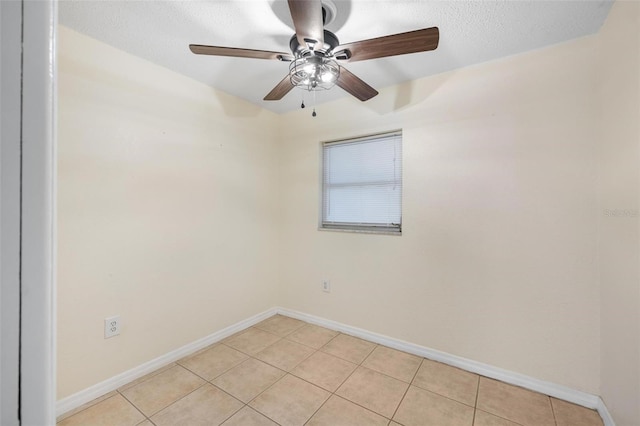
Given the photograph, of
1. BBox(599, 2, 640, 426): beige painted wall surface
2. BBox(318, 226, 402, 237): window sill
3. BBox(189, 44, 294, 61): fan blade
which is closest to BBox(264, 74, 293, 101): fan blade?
BBox(189, 44, 294, 61): fan blade

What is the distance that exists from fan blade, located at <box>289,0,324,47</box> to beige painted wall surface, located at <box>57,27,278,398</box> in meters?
1.39

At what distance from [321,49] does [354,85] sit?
39cm

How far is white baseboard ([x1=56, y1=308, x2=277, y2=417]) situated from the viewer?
1.61 metres

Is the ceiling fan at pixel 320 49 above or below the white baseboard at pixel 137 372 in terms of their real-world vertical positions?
above

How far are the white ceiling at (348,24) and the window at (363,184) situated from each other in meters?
0.74

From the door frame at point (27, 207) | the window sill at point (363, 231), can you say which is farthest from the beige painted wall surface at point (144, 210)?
the door frame at point (27, 207)

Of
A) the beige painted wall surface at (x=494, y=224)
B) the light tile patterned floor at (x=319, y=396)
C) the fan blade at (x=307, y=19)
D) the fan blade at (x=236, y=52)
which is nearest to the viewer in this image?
the fan blade at (x=307, y=19)

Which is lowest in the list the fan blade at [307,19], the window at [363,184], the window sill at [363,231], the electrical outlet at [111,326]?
the electrical outlet at [111,326]

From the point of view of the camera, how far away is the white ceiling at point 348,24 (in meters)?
1.45

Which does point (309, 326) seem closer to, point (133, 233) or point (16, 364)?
point (133, 233)

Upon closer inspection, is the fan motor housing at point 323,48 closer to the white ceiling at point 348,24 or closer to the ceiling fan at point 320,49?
the ceiling fan at point 320,49

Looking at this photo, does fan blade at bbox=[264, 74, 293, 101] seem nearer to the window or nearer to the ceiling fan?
the ceiling fan

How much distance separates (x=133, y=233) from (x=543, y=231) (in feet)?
9.34

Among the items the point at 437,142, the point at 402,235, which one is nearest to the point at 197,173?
the point at 402,235
